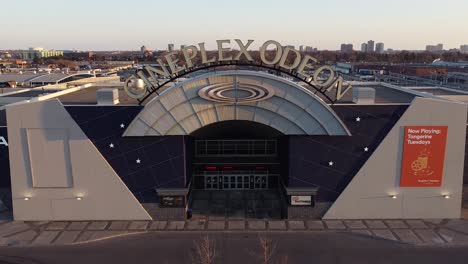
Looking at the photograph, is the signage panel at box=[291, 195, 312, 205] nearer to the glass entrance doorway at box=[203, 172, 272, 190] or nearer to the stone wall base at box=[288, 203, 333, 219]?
the stone wall base at box=[288, 203, 333, 219]

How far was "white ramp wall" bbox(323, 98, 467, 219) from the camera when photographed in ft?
107

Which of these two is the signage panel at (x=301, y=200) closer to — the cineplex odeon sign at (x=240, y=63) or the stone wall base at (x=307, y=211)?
the stone wall base at (x=307, y=211)

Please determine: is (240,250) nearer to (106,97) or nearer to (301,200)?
(301,200)

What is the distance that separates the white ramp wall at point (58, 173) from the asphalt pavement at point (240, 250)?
4176mm

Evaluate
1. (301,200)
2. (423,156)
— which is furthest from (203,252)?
(423,156)

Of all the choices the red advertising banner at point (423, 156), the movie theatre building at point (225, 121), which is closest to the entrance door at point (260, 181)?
the movie theatre building at point (225, 121)

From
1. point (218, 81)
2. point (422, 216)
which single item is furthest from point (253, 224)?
point (422, 216)

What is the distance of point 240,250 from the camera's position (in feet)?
95.7

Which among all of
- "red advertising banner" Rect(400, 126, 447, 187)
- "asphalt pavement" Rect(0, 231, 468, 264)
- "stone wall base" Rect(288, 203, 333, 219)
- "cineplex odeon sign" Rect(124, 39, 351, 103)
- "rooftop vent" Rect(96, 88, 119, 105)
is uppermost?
"cineplex odeon sign" Rect(124, 39, 351, 103)

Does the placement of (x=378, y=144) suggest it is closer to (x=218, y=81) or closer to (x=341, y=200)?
(x=341, y=200)

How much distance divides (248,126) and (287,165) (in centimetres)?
580

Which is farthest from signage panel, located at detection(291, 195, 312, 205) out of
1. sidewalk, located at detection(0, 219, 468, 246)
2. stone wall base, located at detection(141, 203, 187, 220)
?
stone wall base, located at detection(141, 203, 187, 220)

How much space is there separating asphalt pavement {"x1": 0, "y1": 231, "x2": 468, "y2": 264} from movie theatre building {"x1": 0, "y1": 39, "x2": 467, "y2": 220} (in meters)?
3.72

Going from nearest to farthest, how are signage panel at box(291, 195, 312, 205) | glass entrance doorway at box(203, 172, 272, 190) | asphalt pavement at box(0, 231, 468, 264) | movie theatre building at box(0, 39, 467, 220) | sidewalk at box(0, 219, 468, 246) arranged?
1. asphalt pavement at box(0, 231, 468, 264)
2. sidewalk at box(0, 219, 468, 246)
3. movie theatre building at box(0, 39, 467, 220)
4. signage panel at box(291, 195, 312, 205)
5. glass entrance doorway at box(203, 172, 272, 190)
